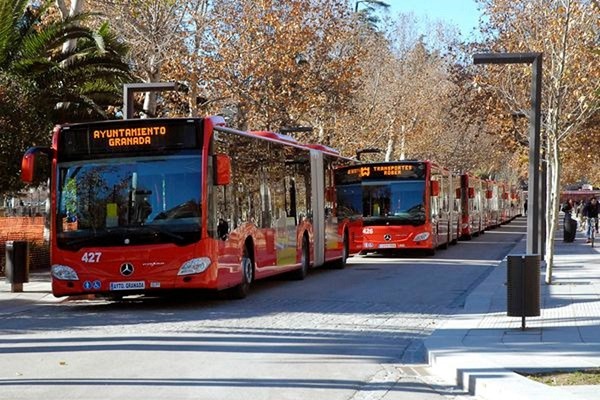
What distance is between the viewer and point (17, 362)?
1152 centimetres

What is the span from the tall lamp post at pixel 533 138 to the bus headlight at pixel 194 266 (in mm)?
5343

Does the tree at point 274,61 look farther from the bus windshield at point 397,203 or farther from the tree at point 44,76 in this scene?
the tree at point 44,76

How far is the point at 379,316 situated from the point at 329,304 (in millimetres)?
1946

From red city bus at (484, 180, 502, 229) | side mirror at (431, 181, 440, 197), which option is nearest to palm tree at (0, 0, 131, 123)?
side mirror at (431, 181, 440, 197)

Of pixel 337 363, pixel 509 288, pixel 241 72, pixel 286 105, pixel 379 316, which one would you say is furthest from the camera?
pixel 286 105

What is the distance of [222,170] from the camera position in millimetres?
16859

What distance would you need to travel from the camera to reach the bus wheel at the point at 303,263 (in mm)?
23828

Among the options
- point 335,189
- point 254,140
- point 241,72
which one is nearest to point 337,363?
point 254,140

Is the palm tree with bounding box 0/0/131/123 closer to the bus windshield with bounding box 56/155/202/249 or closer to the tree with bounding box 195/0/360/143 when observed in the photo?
the tree with bounding box 195/0/360/143

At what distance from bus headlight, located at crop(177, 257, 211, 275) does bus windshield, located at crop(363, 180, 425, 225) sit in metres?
16.3

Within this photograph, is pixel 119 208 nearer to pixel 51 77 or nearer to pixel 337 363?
pixel 337 363

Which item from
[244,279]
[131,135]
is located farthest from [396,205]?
[131,135]

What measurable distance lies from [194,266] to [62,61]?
1104cm

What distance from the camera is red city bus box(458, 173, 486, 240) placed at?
46.5 meters
